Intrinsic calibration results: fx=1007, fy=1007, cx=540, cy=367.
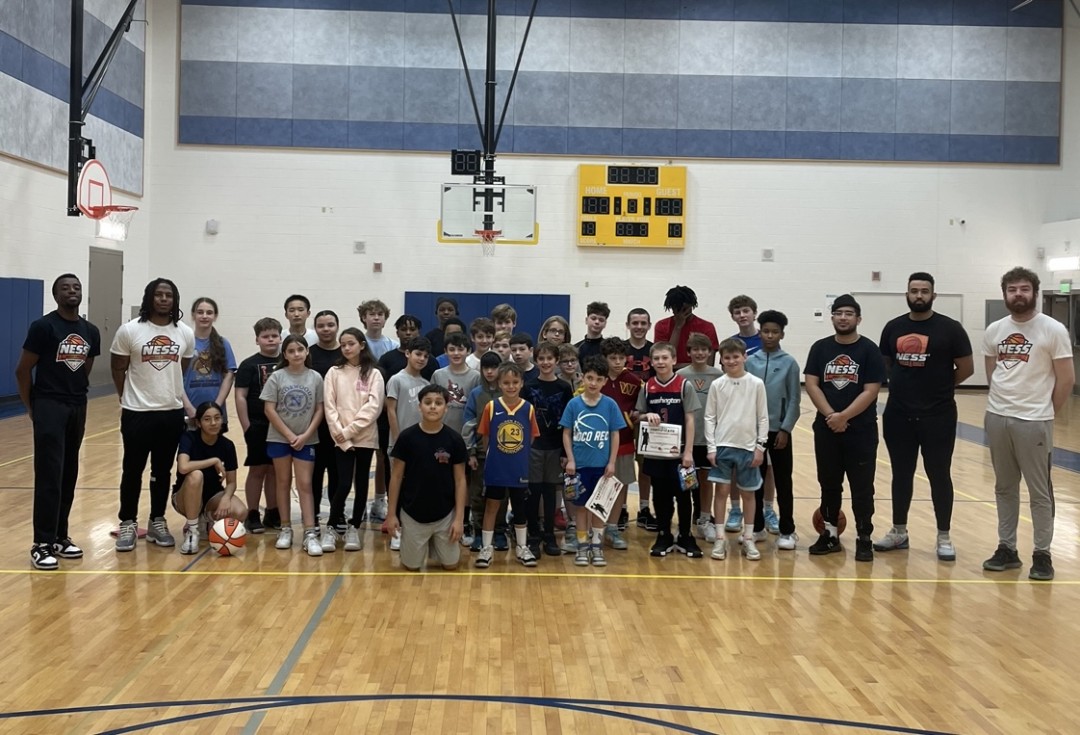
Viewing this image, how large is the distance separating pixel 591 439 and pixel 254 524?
2567 mm

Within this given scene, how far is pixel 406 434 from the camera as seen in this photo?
20.4 feet

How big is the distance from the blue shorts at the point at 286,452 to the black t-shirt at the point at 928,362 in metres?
3.93

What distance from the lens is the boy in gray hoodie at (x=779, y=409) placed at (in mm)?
6777

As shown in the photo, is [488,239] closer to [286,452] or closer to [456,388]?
[456,388]

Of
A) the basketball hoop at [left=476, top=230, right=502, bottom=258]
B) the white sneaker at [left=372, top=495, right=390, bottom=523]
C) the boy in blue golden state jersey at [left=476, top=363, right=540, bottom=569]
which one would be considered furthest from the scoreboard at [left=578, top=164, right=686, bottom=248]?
the boy in blue golden state jersey at [left=476, top=363, right=540, bottom=569]

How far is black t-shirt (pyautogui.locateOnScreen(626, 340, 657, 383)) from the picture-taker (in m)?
7.38

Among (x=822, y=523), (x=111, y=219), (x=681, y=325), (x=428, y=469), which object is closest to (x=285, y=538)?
(x=428, y=469)

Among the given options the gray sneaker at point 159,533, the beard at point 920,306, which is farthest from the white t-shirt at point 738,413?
the gray sneaker at point 159,533

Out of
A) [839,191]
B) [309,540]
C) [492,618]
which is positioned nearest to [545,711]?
[492,618]

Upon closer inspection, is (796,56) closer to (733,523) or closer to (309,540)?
(733,523)

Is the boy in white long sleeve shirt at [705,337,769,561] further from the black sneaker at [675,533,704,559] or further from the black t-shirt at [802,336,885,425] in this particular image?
the black t-shirt at [802,336,885,425]

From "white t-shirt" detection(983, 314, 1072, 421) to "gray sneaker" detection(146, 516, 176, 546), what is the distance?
5.36 metres

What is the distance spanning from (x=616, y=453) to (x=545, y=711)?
278 cm

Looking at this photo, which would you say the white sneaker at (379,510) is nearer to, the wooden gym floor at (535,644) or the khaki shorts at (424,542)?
the wooden gym floor at (535,644)
